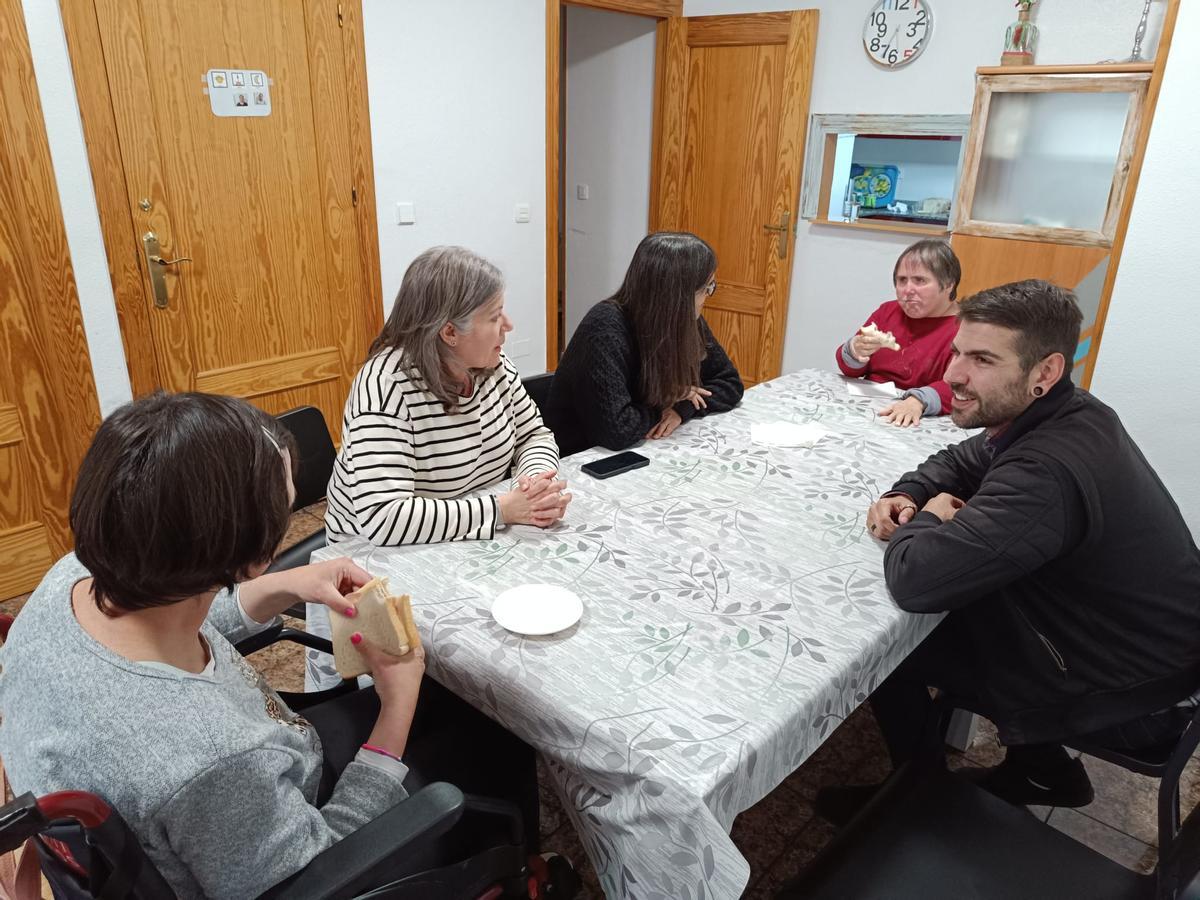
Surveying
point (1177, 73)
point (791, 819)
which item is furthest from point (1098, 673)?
point (1177, 73)

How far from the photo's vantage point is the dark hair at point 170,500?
0.79 meters

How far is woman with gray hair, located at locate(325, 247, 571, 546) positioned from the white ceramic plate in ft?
0.80

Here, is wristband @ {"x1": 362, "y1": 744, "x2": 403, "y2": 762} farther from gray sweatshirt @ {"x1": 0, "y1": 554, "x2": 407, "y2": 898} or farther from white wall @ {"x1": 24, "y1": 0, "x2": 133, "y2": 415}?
white wall @ {"x1": 24, "y1": 0, "x2": 133, "y2": 415}

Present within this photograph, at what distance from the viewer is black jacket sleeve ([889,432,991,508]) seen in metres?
1.61

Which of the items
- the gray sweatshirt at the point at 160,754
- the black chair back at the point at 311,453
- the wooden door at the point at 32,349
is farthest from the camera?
the wooden door at the point at 32,349

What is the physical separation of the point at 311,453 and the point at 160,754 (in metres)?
1.27

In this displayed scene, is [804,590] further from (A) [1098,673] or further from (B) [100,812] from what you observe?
(B) [100,812]

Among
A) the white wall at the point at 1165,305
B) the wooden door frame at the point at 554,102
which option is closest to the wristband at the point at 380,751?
the white wall at the point at 1165,305

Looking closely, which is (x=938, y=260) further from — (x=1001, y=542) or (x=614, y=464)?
(x=1001, y=542)

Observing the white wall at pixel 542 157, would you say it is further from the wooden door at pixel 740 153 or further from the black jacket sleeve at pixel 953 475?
the black jacket sleeve at pixel 953 475

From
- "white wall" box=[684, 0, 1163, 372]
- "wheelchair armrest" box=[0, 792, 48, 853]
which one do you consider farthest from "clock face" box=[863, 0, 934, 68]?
"wheelchair armrest" box=[0, 792, 48, 853]

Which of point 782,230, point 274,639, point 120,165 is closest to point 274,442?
point 274,639

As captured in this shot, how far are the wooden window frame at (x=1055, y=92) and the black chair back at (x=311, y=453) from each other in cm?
279

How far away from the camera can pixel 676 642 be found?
1.17m
